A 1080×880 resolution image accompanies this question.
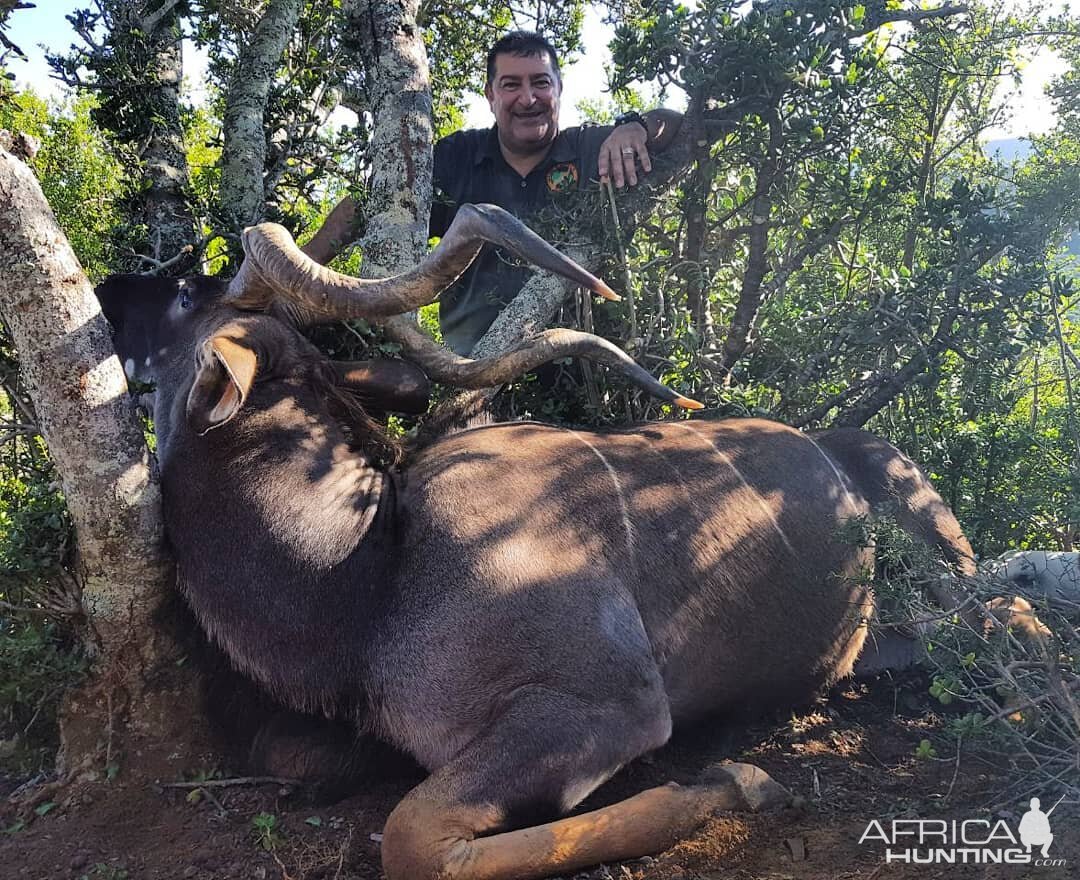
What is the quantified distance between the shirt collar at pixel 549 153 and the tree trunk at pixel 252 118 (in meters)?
1.39

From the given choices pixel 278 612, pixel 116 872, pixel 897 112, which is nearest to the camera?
pixel 116 872

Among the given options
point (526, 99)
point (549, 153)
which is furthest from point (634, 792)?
point (526, 99)

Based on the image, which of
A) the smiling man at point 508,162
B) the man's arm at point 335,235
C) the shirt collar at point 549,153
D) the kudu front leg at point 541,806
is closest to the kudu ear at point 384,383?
the man's arm at point 335,235

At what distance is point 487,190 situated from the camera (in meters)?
6.26

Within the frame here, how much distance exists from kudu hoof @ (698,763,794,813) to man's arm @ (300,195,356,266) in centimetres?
346

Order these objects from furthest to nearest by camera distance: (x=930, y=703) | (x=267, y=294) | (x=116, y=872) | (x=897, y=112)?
(x=897, y=112) < (x=930, y=703) < (x=267, y=294) < (x=116, y=872)

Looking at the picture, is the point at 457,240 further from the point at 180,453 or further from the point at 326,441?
the point at 180,453

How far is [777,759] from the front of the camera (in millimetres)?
4000

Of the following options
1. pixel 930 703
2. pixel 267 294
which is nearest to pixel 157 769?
pixel 267 294

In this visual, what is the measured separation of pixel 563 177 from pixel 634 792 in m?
3.55

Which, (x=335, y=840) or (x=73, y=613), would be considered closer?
(x=335, y=840)

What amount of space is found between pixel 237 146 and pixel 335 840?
406cm

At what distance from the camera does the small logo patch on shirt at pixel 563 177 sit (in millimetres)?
5641

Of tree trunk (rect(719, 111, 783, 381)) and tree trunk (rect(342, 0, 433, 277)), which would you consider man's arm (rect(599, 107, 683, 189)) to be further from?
tree trunk (rect(342, 0, 433, 277))
